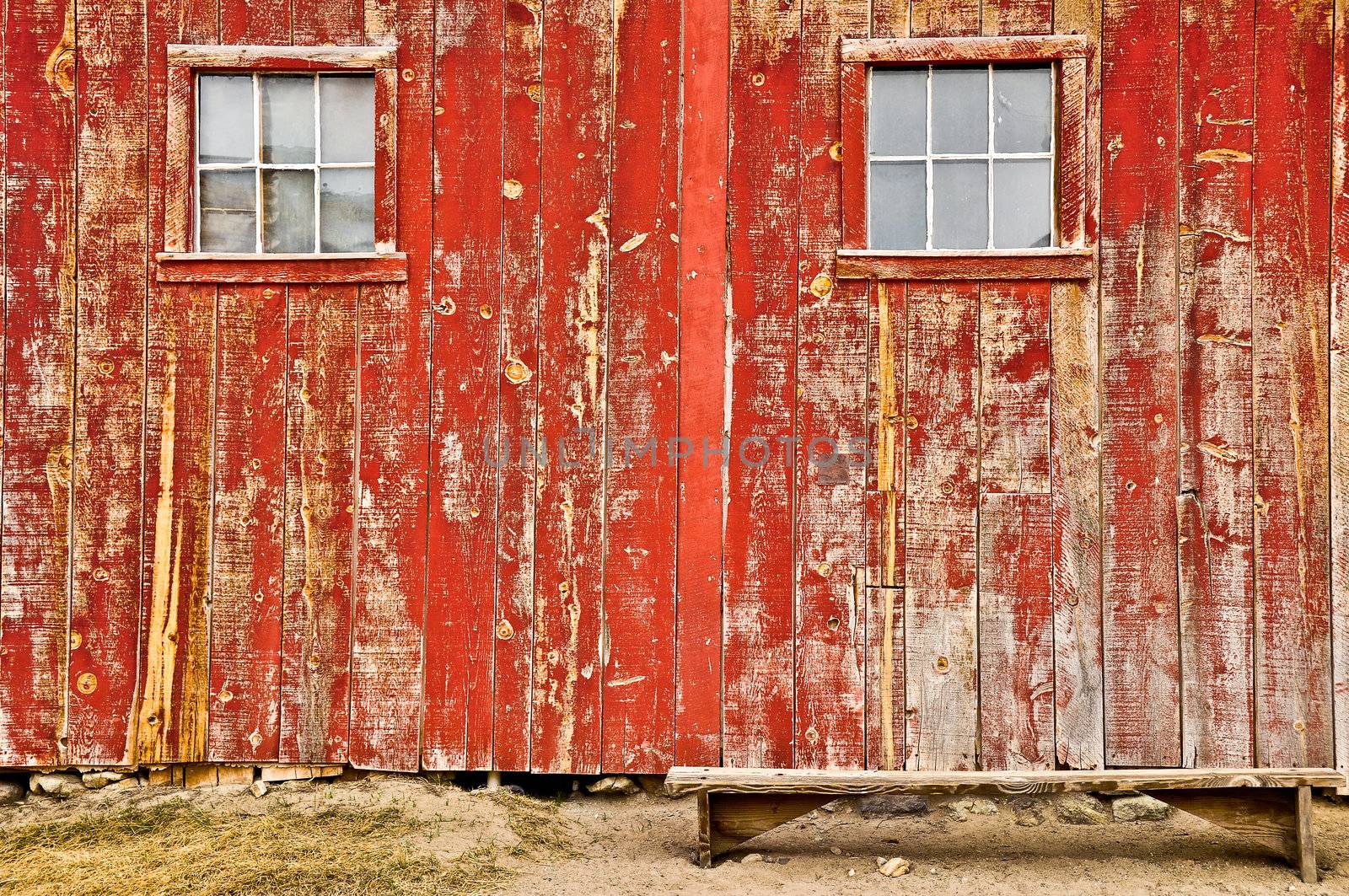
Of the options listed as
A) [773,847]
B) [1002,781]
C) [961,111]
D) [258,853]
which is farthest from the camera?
[961,111]

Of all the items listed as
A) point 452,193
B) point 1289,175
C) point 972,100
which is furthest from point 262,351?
point 1289,175

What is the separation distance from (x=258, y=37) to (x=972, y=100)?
267 centimetres

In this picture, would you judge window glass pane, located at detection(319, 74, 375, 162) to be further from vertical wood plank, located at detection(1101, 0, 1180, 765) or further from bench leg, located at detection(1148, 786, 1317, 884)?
bench leg, located at detection(1148, 786, 1317, 884)

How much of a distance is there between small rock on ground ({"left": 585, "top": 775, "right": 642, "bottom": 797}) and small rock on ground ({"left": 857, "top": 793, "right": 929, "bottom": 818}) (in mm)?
862

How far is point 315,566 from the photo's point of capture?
359 cm

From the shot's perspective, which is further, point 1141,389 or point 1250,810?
point 1141,389

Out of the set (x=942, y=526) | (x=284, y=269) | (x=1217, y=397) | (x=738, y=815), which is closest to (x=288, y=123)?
(x=284, y=269)

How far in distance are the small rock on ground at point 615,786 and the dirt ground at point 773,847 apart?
1.3 inches

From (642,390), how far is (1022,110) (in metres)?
1.75

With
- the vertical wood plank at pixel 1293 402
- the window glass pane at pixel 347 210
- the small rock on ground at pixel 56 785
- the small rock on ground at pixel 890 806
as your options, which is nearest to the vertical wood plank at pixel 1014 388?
the vertical wood plank at pixel 1293 402

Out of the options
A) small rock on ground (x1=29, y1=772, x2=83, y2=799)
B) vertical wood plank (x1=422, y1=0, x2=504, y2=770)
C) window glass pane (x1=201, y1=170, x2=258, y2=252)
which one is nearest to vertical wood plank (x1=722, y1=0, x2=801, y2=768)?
vertical wood plank (x1=422, y1=0, x2=504, y2=770)

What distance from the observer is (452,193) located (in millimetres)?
3607

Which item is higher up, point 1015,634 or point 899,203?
point 899,203

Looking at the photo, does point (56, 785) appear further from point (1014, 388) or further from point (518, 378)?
point (1014, 388)
